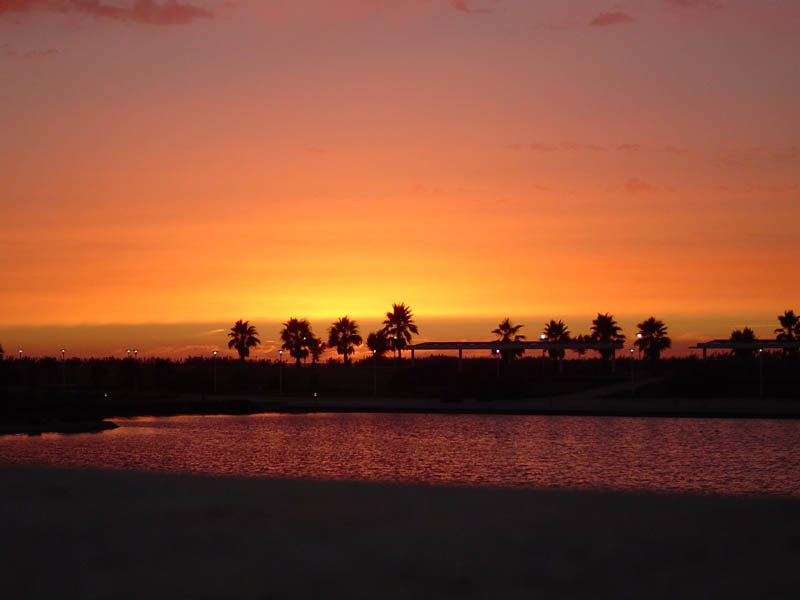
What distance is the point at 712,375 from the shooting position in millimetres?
72625

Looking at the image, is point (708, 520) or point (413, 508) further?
point (413, 508)

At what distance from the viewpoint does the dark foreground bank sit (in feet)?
48.6

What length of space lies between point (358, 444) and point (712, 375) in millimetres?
43932

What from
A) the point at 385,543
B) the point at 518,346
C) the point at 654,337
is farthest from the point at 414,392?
the point at 385,543

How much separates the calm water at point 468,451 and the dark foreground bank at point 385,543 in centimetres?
355

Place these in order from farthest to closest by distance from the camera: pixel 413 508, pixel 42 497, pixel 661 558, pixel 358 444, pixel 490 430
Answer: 1. pixel 490 430
2. pixel 358 444
3. pixel 42 497
4. pixel 413 508
5. pixel 661 558

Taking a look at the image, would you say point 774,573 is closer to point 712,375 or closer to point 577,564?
point 577,564

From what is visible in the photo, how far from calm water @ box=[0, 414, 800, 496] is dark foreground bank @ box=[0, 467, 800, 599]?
3553 mm

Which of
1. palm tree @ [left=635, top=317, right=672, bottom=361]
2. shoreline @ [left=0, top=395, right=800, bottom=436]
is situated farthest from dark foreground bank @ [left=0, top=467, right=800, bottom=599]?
palm tree @ [left=635, top=317, right=672, bottom=361]

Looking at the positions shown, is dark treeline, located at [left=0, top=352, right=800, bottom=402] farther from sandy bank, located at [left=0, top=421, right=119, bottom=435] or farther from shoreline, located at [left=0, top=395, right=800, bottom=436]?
sandy bank, located at [left=0, top=421, right=119, bottom=435]

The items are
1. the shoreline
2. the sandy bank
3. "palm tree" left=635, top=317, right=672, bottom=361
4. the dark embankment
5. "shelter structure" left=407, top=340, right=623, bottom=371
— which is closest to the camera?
the sandy bank

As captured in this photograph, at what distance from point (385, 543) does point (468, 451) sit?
58.3 ft

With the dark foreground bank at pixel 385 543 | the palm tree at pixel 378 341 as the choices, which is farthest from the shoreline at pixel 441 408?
the palm tree at pixel 378 341

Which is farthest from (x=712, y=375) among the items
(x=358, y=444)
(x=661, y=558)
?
(x=661, y=558)
